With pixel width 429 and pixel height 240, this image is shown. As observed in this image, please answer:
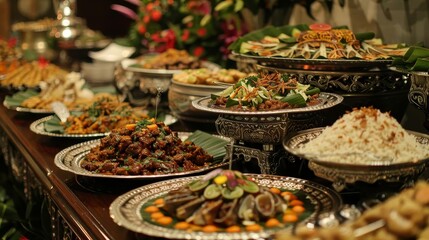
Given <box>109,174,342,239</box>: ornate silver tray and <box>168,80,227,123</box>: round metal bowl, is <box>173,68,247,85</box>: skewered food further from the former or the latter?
<box>109,174,342,239</box>: ornate silver tray

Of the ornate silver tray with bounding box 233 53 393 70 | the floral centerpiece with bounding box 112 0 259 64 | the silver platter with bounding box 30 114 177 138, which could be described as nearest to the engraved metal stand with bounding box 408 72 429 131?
the ornate silver tray with bounding box 233 53 393 70

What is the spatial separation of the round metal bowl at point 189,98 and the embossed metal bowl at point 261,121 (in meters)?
0.49

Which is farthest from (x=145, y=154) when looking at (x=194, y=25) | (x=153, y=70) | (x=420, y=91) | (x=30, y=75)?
(x=30, y=75)

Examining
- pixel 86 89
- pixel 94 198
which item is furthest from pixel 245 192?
pixel 86 89

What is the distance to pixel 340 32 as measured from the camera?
1.94m

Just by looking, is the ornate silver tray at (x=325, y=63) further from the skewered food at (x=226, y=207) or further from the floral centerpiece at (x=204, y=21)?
the floral centerpiece at (x=204, y=21)

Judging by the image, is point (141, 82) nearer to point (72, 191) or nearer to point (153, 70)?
point (153, 70)

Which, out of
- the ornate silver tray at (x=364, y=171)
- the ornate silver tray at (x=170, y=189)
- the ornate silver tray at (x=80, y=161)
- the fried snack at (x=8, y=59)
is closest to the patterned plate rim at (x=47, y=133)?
the ornate silver tray at (x=80, y=161)

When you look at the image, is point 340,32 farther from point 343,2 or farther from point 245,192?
point 245,192

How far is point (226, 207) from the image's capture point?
1241 millimetres

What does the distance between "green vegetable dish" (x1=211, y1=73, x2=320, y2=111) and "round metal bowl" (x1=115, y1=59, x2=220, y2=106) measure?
90 centimetres

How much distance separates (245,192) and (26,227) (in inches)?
49.4

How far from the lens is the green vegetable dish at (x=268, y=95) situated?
159cm

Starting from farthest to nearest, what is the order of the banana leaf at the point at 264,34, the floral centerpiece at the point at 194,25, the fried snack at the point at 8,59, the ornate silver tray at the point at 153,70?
the fried snack at the point at 8,59 < the floral centerpiece at the point at 194,25 < the ornate silver tray at the point at 153,70 < the banana leaf at the point at 264,34
